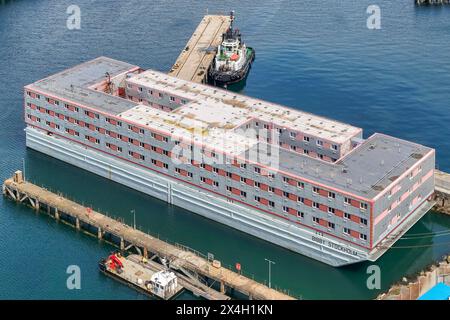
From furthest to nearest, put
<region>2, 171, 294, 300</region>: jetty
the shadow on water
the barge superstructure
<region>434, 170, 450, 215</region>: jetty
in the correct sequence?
<region>434, 170, 450, 215</region>: jetty, the barge superstructure, the shadow on water, <region>2, 171, 294, 300</region>: jetty

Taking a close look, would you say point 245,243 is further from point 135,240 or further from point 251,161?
point 135,240

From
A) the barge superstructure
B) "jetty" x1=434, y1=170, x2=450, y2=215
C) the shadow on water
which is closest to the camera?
the shadow on water

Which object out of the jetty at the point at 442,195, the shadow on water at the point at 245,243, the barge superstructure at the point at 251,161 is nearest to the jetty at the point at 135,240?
the shadow on water at the point at 245,243

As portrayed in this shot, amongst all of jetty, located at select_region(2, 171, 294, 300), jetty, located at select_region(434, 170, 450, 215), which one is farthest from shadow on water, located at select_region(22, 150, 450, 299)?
jetty, located at select_region(2, 171, 294, 300)

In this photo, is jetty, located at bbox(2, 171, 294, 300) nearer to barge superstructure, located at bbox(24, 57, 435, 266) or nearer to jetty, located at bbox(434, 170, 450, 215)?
barge superstructure, located at bbox(24, 57, 435, 266)

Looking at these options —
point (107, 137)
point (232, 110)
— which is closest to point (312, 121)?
point (232, 110)

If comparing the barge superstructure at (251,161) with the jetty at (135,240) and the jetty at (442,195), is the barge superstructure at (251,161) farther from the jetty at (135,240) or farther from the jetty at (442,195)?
the jetty at (135,240)

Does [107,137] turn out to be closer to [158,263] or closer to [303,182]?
[158,263]

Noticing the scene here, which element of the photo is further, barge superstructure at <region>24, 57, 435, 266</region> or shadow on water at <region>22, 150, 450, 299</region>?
barge superstructure at <region>24, 57, 435, 266</region>
